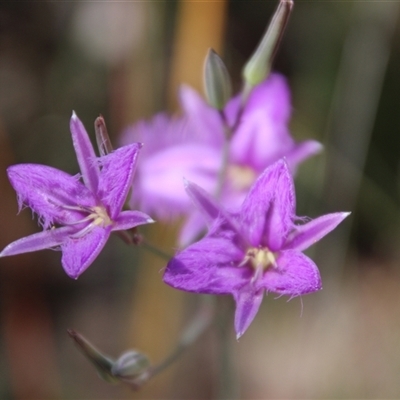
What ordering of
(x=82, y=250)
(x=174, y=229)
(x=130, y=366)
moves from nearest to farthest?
1. (x=82, y=250)
2. (x=130, y=366)
3. (x=174, y=229)

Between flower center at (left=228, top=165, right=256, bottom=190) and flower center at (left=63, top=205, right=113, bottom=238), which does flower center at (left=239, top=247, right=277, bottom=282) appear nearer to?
flower center at (left=63, top=205, right=113, bottom=238)

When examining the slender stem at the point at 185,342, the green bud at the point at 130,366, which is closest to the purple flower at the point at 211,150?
the slender stem at the point at 185,342

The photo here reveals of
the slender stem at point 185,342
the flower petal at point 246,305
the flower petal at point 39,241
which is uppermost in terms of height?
the flower petal at point 39,241

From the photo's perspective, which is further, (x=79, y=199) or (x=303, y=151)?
(x=303, y=151)

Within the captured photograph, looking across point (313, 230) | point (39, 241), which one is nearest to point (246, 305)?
point (313, 230)

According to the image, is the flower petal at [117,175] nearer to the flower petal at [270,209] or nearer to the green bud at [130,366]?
the flower petal at [270,209]

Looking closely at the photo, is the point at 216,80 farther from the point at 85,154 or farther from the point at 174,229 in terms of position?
the point at 174,229
